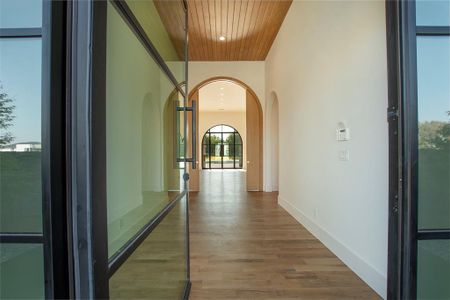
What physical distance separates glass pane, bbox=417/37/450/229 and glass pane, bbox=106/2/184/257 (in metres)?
1.40

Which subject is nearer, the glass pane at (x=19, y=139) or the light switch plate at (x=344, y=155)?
the glass pane at (x=19, y=139)

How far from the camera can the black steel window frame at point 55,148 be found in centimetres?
65

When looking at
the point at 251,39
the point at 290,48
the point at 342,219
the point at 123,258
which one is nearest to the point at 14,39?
the point at 123,258

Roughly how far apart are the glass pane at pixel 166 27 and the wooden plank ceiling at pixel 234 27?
8.69 ft

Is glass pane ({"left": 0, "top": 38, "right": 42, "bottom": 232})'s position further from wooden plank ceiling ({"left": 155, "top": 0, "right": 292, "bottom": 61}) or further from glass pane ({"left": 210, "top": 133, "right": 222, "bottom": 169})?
glass pane ({"left": 210, "top": 133, "right": 222, "bottom": 169})

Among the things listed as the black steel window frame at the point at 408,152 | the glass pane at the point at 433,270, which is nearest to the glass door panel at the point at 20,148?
the black steel window frame at the point at 408,152

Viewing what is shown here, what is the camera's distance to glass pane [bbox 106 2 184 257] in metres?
0.87

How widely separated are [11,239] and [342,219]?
281 cm

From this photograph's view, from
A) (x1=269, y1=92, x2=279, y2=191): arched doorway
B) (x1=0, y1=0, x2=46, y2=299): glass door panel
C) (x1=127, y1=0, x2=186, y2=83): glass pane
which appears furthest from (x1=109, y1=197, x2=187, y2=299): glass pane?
(x1=269, y1=92, x2=279, y2=191): arched doorway

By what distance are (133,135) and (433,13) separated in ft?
5.28

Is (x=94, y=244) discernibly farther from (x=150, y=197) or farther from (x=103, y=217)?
(x=150, y=197)

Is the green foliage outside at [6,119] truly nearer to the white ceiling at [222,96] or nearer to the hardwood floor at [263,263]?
the hardwood floor at [263,263]

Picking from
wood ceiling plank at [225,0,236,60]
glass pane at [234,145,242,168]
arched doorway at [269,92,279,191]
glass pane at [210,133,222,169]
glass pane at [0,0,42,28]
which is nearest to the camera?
glass pane at [0,0,42,28]

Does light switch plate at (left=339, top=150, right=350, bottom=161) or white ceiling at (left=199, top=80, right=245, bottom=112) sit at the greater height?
white ceiling at (left=199, top=80, right=245, bottom=112)
